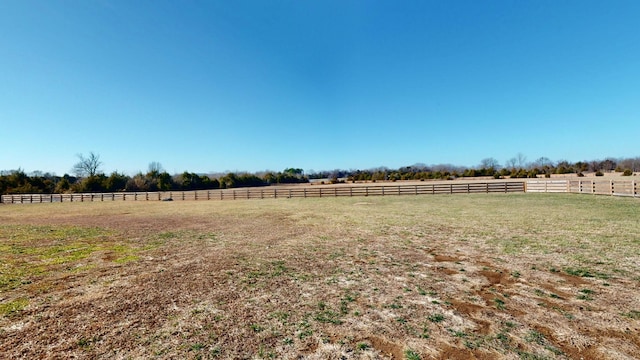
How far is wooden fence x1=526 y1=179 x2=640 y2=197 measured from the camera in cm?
1923

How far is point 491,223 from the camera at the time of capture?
37.1 ft

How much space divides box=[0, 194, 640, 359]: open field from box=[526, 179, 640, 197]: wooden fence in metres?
14.8

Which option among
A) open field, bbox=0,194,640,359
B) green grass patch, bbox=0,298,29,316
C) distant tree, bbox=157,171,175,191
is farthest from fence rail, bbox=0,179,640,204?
green grass patch, bbox=0,298,29,316

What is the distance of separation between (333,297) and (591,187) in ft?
92.0

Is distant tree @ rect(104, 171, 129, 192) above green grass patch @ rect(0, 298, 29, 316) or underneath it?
above

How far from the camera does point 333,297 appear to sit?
15.5 ft

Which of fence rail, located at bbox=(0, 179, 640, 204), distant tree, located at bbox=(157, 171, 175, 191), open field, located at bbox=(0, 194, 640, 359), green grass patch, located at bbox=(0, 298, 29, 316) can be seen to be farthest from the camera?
distant tree, located at bbox=(157, 171, 175, 191)

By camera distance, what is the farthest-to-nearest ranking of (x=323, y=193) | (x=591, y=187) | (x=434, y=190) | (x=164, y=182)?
(x=164, y=182)
(x=323, y=193)
(x=434, y=190)
(x=591, y=187)

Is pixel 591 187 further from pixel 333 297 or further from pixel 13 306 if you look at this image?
pixel 13 306

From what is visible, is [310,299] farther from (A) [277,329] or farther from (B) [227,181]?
(B) [227,181]

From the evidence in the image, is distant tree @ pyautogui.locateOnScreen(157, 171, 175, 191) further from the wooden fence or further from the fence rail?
the wooden fence

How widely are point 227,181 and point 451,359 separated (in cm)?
6320

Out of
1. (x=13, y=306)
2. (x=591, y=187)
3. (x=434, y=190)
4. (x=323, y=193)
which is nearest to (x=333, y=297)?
(x=13, y=306)

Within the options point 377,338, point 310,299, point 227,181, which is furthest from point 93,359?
point 227,181
